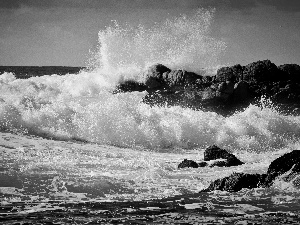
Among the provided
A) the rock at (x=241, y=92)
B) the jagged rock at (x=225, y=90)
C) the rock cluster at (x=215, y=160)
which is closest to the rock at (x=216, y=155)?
the rock cluster at (x=215, y=160)

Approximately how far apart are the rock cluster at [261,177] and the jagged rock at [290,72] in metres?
19.8

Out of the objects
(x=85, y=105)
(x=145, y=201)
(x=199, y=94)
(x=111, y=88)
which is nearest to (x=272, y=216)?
(x=145, y=201)

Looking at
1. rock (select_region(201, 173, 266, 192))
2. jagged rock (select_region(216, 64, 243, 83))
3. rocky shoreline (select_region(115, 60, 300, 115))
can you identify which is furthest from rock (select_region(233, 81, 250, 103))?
rock (select_region(201, 173, 266, 192))

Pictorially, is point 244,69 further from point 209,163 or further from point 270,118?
point 209,163

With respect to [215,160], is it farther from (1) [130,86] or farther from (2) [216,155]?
(1) [130,86]

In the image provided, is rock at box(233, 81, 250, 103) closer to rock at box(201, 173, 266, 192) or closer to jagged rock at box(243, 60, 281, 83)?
jagged rock at box(243, 60, 281, 83)

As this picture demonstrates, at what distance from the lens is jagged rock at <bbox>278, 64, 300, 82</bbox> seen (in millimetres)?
27047

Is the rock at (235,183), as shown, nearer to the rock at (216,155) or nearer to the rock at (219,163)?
the rock at (219,163)

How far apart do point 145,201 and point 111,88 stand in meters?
19.0

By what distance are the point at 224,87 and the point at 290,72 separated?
21.2 ft

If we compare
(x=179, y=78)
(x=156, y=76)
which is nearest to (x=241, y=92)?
(x=179, y=78)

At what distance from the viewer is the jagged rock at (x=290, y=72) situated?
88.7ft

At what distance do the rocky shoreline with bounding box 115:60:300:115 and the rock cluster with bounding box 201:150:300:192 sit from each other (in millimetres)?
13632

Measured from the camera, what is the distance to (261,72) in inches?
1024
